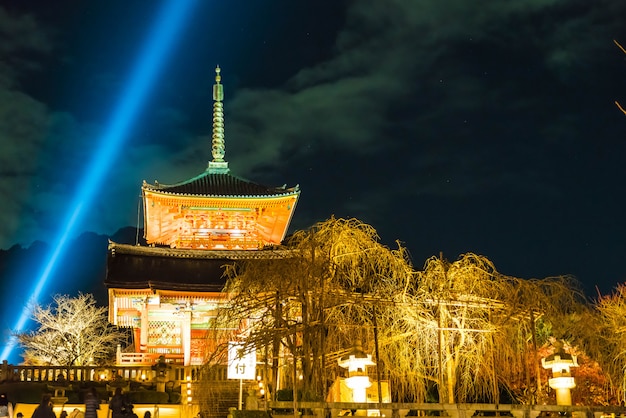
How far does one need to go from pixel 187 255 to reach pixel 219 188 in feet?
18.7

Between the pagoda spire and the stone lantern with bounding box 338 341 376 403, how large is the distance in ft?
86.3

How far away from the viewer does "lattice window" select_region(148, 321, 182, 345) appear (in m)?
33.9

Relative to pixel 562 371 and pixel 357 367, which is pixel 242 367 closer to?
pixel 357 367

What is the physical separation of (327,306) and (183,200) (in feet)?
70.4

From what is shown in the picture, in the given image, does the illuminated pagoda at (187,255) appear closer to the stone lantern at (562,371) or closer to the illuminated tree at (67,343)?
the illuminated tree at (67,343)

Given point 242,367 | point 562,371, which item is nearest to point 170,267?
point 242,367

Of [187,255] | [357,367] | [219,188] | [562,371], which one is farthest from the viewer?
[219,188]

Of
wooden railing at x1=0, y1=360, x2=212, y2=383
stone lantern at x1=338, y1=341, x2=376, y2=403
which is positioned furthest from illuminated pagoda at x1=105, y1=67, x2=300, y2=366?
stone lantern at x1=338, y1=341, x2=376, y2=403

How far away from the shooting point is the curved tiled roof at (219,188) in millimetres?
38906

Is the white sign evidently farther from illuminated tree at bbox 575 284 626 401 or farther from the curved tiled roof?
the curved tiled roof

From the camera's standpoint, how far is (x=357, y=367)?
1814cm

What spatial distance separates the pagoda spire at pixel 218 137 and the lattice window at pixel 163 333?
456 inches

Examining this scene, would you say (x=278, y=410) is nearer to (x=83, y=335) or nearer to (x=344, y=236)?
(x=344, y=236)

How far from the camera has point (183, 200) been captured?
38.3 m
